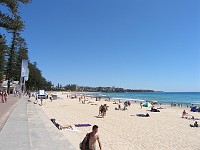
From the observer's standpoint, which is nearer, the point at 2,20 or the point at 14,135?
the point at 14,135

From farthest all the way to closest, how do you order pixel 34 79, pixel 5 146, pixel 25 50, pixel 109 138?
pixel 34 79 < pixel 25 50 < pixel 109 138 < pixel 5 146

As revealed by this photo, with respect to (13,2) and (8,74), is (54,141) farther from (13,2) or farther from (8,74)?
(8,74)

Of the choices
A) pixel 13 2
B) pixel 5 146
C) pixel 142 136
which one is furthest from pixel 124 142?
pixel 13 2

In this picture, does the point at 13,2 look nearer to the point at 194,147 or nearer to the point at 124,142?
the point at 124,142

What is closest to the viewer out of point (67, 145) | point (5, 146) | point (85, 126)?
point (5, 146)

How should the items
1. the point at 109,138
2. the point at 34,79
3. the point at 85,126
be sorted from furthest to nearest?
the point at 34,79 → the point at 85,126 → the point at 109,138

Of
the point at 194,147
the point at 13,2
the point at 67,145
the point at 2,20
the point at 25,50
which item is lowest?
the point at 194,147

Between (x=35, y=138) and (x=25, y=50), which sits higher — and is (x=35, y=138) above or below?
below

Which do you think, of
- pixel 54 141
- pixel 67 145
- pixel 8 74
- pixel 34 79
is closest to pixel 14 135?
pixel 54 141

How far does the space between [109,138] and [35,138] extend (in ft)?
15.9

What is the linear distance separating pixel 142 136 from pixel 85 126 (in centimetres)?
350

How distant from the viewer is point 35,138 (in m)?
6.48

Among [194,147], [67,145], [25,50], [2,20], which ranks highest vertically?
[25,50]

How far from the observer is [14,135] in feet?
21.1
